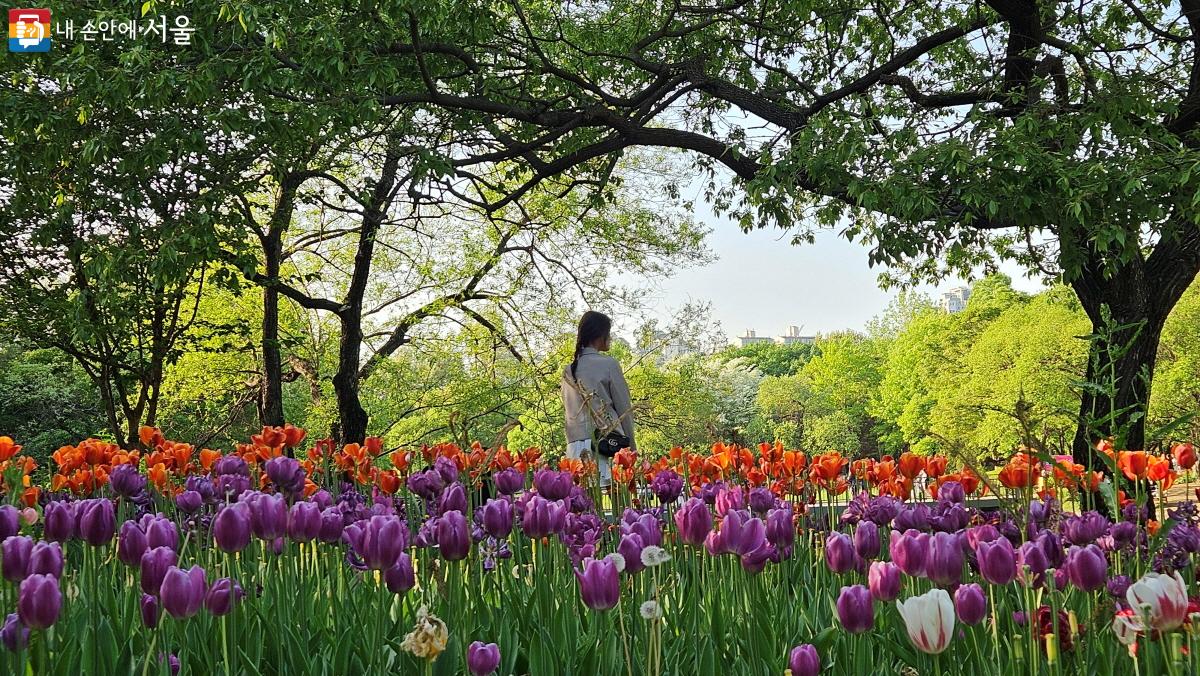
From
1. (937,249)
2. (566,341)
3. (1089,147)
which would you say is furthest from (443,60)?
(566,341)

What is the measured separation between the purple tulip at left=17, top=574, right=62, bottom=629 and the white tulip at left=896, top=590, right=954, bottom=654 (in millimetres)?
1343

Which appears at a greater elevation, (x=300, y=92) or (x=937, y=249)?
(x=300, y=92)

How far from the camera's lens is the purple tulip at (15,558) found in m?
1.81

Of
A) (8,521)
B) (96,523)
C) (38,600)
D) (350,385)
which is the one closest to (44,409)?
(350,385)

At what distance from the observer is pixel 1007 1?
33.8 ft

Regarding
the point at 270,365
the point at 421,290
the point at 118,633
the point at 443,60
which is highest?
the point at 443,60

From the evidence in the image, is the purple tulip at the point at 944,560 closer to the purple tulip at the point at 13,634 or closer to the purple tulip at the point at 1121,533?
the purple tulip at the point at 1121,533

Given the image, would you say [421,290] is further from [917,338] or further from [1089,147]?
[917,338]

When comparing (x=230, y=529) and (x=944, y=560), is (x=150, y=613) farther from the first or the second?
(x=944, y=560)

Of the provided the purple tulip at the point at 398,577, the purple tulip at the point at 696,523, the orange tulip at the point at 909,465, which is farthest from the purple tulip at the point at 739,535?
the orange tulip at the point at 909,465

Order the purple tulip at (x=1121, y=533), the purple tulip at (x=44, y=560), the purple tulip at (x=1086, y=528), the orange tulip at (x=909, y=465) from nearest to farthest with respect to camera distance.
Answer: the purple tulip at (x=44, y=560)
the purple tulip at (x=1086, y=528)
the purple tulip at (x=1121, y=533)
the orange tulip at (x=909, y=465)

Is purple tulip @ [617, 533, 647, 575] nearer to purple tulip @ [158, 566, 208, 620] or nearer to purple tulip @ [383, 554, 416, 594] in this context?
purple tulip @ [383, 554, 416, 594]

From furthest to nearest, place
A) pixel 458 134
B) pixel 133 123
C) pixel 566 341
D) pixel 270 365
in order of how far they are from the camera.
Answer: pixel 566 341
pixel 270 365
pixel 458 134
pixel 133 123

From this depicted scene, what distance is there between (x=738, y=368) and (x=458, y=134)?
2284 inches
